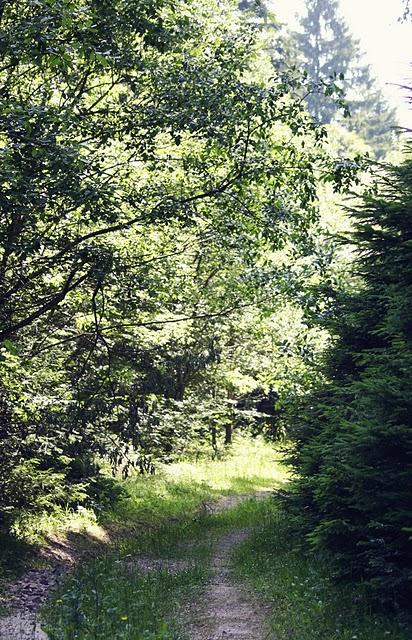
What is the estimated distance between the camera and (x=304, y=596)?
8.52 metres

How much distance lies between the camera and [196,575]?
420 inches

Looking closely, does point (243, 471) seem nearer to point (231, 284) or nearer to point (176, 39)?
point (231, 284)

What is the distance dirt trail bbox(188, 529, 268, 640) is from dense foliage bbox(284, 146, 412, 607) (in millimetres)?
1150

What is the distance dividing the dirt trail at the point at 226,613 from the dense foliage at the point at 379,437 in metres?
1.15

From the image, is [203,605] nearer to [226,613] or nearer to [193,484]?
[226,613]

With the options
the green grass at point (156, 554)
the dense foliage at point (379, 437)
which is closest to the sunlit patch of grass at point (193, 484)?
the green grass at point (156, 554)

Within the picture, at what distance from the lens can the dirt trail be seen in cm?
790

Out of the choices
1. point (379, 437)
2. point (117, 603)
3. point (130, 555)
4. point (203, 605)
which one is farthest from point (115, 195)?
point (130, 555)

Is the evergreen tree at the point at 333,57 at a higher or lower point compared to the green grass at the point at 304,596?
higher

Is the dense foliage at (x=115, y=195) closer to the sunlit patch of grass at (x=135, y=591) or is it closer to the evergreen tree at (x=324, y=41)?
the sunlit patch of grass at (x=135, y=591)

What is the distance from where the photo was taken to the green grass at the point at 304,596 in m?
7.09

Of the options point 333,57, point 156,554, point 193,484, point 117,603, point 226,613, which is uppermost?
point 333,57

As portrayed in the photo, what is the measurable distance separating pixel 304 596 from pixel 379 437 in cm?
264

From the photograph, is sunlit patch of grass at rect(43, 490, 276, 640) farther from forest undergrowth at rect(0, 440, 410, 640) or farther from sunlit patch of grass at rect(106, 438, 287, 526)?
sunlit patch of grass at rect(106, 438, 287, 526)
